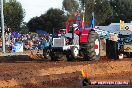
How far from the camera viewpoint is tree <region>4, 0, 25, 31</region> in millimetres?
67113

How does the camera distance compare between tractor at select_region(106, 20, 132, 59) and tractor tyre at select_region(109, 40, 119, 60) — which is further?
tractor tyre at select_region(109, 40, 119, 60)

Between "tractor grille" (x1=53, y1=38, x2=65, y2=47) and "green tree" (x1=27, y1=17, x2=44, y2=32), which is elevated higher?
"green tree" (x1=27, y1=17, x2=44, y2=32)

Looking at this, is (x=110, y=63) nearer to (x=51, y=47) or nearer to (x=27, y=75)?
(x=51, y=47)

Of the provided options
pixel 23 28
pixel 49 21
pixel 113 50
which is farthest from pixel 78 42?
pixel 49 21

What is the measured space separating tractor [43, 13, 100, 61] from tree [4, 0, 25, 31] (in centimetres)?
4630

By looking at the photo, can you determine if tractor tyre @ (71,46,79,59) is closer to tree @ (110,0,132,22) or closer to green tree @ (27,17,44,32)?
green tree @ (27,17,44,32)

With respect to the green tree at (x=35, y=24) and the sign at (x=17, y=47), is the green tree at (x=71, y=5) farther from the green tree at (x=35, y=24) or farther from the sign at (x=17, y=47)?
the sign at (x=17, y=47)

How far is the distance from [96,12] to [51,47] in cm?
5219

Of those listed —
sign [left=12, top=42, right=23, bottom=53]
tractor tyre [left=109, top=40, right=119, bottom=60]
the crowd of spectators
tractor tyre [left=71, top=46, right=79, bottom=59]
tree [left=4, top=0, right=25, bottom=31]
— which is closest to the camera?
tractor tyre [left=71, top=46, right=79, bottom=59]

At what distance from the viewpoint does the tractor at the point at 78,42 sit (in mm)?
19516

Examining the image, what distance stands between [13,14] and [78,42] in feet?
169

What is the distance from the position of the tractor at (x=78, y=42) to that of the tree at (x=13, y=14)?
152 ft

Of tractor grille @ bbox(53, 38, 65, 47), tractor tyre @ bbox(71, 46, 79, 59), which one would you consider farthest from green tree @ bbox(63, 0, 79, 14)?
tractor tyre @ bbox(71, 46, 79, 59)

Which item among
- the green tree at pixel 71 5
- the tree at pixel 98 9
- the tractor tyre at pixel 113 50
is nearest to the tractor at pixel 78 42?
the tractor tyre at pixel 113 50
